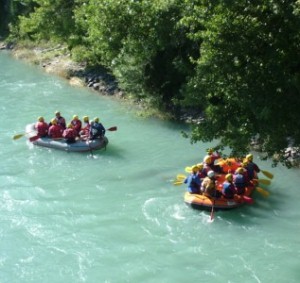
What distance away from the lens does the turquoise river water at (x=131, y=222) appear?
11.1 meters

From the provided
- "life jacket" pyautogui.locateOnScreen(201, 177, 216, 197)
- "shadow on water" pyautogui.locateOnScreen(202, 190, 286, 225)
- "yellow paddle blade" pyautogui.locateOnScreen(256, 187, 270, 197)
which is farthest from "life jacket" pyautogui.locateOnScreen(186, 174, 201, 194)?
"yellow paddle blade" pyautogui.locateOnScreen(256, 187, 270, 197)

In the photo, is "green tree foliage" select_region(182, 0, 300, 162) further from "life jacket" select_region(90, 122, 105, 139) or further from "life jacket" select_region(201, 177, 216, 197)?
"life jacket" select_region(90, 122, 105, 139)

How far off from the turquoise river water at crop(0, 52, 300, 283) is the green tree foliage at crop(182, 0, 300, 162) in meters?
2.69

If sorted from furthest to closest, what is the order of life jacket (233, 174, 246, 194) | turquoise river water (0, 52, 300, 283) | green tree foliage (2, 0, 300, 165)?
life jacket (233, 174, 246, 194), turquoise river water (0, 52, 300, 283), green tree foliage (2, 0, 300, 165)

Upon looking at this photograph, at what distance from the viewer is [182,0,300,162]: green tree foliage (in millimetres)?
10273

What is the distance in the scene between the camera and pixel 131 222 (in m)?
13.0

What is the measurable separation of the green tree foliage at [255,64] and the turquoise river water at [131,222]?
2693 mm

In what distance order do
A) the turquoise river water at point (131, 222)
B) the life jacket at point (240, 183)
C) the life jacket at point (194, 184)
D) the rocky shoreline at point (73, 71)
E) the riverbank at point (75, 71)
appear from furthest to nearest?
1. the rocky shoreline at point (73, 71)
2. the riverbank at point (75, 71)
3. the life jacket at point (194, 184)
4. the life jacket at point (240, 183)
5. the turquoise river water at point (131, 222)

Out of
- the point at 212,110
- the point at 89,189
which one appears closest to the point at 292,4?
the point at 212,110

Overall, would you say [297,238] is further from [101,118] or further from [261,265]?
[101,118]

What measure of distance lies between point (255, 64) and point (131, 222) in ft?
17.1

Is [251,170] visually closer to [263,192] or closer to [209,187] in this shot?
[263,192]

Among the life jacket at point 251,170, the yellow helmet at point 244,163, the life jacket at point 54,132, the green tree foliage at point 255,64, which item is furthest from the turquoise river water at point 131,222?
the green tree foliage at point 255,64

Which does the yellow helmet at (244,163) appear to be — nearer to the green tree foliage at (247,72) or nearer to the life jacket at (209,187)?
the life jacket at (209,187)
